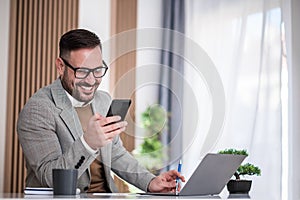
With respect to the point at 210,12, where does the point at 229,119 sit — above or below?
below

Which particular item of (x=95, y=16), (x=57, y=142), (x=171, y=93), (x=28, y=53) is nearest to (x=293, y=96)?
(x=171, y=93)

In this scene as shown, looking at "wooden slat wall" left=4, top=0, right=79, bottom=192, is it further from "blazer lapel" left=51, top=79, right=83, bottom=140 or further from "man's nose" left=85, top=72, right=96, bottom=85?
"man's nose" left=85, top=72, right=96, bottom=85

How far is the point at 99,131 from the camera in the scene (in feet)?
7.33

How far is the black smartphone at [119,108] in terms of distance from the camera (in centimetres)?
231

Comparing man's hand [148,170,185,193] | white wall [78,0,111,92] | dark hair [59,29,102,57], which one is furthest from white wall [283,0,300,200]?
dark hair [59,29,102,57]

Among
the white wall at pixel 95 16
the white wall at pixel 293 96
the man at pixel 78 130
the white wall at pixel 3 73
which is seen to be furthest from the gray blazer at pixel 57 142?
the white wall at pixel 95 16

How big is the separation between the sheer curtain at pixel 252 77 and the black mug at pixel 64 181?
1.97 m

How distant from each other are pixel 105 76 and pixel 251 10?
7.16ft

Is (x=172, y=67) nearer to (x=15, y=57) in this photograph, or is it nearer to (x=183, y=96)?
(x=183, y=96)

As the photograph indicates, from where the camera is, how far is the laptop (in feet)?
7.14

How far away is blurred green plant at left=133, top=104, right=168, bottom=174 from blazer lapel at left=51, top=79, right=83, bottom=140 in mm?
236

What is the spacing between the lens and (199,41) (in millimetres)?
4684

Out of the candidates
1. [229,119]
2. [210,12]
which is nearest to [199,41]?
[210,12]

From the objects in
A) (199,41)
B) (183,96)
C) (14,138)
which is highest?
(199,41)
